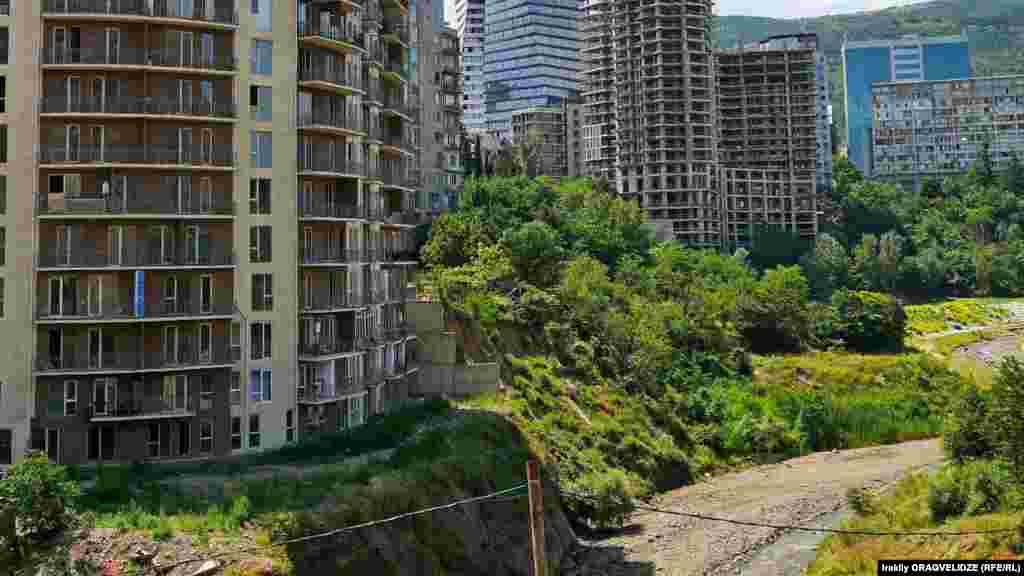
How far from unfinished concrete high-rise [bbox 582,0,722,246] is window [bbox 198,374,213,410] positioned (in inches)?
3753

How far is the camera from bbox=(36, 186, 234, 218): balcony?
45.9m

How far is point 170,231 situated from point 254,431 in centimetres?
1075

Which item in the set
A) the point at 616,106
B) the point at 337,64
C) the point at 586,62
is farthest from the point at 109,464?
the point at 586,62

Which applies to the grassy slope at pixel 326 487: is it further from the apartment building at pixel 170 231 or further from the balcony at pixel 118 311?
the balcony at pixel 118 311

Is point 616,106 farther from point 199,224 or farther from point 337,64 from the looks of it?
point 199,224

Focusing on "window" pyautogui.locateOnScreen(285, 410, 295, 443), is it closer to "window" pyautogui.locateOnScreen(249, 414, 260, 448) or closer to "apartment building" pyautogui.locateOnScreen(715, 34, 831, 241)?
"window" pyautogui.locateOnScreen(249, 414, 260, 448)

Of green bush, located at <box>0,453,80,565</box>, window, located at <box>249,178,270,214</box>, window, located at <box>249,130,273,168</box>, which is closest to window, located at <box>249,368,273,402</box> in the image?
window, located at <box>249,178,270,214</box>

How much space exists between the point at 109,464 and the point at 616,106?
106 metres

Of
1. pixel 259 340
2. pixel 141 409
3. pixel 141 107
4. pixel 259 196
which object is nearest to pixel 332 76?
pixel 259 196

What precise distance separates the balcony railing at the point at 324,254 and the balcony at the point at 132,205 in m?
4.99

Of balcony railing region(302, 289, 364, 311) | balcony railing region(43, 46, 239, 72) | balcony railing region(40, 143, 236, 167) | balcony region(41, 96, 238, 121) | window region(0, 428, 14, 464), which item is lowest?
window region(0, 428, 14, 464)

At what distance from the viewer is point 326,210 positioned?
5275 centimetres

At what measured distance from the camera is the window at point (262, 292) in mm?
49219

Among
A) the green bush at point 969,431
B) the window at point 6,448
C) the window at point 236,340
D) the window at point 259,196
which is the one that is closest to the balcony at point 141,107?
the window at point 259,196
